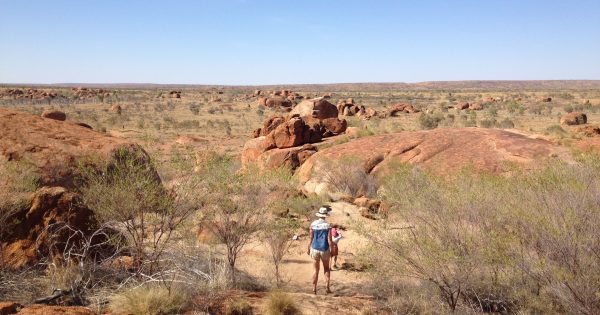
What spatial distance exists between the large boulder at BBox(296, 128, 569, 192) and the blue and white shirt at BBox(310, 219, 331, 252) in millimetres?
6002

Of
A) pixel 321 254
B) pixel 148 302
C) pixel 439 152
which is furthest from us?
pixel 439 152

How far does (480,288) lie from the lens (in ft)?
20.3

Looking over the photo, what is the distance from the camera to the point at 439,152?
44.2 feet

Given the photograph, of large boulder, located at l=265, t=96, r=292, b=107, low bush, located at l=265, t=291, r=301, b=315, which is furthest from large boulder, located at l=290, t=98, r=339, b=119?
low bush, located at l=265, t=291, r=301, b=315

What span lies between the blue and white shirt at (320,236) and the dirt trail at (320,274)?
0.63 meters

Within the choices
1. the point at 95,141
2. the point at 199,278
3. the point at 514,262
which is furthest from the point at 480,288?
the point at 95,141

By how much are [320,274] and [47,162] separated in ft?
21.2

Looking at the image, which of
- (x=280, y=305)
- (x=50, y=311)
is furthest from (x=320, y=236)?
(x=50, y=311)

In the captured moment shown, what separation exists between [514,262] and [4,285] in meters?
7.01

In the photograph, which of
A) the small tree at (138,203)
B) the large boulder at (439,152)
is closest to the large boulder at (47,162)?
the small tree at (138,203)

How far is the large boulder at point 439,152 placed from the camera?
39.8 ft

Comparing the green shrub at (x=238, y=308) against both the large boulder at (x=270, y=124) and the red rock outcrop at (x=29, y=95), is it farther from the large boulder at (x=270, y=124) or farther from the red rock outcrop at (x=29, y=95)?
the red rock outcrop at (x=29, y=95)

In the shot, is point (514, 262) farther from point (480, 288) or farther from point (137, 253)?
point (137, 253)

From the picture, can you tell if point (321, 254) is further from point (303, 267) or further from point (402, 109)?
point (402, 109)
